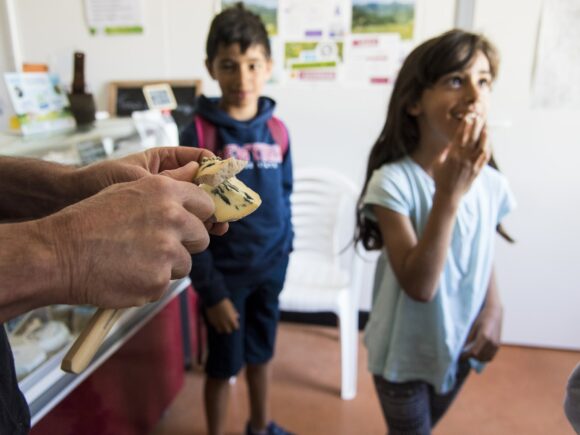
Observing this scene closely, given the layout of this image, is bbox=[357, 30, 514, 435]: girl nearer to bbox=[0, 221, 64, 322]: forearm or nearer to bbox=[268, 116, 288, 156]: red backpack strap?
bbox=[268, 116, 288, 156]: red backpack strap

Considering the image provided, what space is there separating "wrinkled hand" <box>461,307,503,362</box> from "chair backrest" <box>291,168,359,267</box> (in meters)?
0.90

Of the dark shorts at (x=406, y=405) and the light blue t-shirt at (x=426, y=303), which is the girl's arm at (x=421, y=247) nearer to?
the light blue t-shirt at (x=426, y=303)

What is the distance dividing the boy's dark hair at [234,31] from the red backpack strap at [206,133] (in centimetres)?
20

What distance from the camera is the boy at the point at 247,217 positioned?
3.63 ft

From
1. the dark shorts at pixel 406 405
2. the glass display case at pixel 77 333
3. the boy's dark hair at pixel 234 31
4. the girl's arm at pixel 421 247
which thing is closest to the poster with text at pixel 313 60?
the boy's dark hair at pixel 234 31

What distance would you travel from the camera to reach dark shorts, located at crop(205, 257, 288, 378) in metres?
1.19

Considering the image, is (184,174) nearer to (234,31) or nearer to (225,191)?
(225,191)

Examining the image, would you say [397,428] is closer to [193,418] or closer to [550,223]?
[193,418]

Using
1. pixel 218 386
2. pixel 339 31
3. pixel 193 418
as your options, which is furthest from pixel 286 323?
→ pixel 339 31

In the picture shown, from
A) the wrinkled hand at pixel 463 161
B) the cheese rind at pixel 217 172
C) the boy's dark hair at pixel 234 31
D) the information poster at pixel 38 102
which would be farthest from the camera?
the boy's dark hair at pixel 234 31

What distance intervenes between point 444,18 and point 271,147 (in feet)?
3.33

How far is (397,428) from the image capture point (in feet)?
2.95

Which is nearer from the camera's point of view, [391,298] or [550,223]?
[391,298]

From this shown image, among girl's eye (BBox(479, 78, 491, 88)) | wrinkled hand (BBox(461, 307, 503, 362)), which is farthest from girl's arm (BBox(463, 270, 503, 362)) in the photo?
girl's eye (BBox(479, 78, 491, 88))
